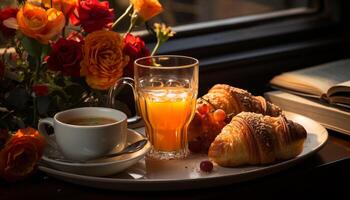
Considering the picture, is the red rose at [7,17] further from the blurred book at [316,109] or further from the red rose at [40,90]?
the blurred book at [316,109]

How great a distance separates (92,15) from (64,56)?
79mm

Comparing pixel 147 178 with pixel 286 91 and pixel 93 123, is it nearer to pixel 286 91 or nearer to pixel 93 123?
pixel 93 123

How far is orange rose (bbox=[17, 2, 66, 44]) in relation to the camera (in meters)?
0.94

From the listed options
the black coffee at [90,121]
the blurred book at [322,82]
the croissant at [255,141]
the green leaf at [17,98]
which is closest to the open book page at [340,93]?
the blurred book at [322,82]

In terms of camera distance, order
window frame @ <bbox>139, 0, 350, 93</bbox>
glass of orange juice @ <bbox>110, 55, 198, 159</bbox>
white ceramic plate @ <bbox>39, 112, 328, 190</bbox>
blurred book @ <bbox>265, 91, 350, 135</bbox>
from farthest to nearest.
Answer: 1. window frame @ <bbox>139, 0, 350, 93</bbox>
2. blurred book @ <bbox>265, 91, 350, 135</bbox>
3. glass of orange juice @ <bbox>110, 55, 198, 159</bbox>
4. white ceramic plate @ <bbox>39, 112, 328, 190</bbox>

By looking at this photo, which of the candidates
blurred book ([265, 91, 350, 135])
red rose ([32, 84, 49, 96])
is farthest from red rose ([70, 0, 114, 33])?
blurred book ([265, 91, 350, 135])

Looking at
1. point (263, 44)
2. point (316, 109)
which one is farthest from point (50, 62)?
point (263, 44)

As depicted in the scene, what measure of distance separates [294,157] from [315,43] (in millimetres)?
609

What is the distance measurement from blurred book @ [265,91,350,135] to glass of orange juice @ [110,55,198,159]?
0.32m

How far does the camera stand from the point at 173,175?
0.96 metres

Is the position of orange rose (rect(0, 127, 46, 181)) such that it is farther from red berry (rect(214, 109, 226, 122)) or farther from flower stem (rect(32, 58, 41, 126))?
red berry (rect(214, 109, 226, 122))

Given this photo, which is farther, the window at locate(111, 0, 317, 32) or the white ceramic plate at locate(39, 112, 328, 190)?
the window at locate(111, 0, 317, 32)

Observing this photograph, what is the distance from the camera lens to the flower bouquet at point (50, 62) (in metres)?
0.94

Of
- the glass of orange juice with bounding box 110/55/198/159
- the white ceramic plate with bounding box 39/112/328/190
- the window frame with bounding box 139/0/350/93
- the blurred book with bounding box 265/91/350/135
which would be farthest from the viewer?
the window frame with bounding box 139/0/350/93
